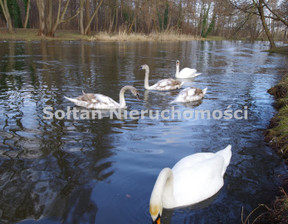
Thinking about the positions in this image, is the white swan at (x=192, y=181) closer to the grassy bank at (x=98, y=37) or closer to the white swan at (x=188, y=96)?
the white swan at (x=188, y=96)

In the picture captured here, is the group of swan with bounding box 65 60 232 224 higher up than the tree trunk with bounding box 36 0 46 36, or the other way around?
the tree trunk with bounding box 36 0 46 36

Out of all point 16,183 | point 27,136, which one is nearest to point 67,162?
point 16,183

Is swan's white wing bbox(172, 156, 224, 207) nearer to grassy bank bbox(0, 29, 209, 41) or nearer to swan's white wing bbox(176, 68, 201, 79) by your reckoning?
swan's white wing bbox(176, 68, 201, 79)

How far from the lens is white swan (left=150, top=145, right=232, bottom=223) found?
3.24 metres

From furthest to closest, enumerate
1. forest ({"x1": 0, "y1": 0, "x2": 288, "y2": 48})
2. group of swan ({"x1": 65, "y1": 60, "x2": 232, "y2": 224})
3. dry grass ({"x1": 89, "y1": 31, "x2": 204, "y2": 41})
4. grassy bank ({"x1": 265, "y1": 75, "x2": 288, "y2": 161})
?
dry grass ({"x1": 89, "y1": 31, "x2": 204, "y2": 41}), forest ({"x1": 0, "y1": 0, "x2": 288, "y2": 48}), grassy bank ({"x1": 265, "y1": 75, "x2": 288, "y2": 161}), group of swan ({"x1": 65, "y1": 60, "x2": 232, "y2": 224})

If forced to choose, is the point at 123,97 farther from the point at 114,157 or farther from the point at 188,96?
the point at 114,157

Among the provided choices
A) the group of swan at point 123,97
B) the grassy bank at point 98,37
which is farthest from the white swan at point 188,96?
the grassy bank at point 98,37

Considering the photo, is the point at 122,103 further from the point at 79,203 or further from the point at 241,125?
the point at 79,203

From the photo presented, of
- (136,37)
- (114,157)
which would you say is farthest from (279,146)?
(136,37)

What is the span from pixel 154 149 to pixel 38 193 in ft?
6.64

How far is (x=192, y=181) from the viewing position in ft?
11.3

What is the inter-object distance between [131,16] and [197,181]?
44614 mm

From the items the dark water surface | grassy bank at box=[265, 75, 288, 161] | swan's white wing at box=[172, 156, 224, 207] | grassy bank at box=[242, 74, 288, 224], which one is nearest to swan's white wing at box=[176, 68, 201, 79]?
the dark water surface

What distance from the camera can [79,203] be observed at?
11.1 feet
